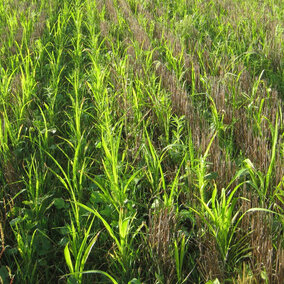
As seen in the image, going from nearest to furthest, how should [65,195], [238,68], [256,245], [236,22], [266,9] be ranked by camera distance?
1. [256,245]
2. [65,195]
3. [238,68]
4. [236,22]
5. [266,9]

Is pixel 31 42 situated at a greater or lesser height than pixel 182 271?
greater

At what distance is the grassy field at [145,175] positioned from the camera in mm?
1301

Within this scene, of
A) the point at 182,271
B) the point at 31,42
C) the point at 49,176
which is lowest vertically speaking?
the point at 182,271

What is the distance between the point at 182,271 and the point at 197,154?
650 millimetres

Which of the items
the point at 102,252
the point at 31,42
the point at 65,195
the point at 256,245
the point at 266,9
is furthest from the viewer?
the point at 266,9

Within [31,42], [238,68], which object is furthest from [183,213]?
[31,42]

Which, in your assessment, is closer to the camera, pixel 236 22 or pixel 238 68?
pixel 238 68

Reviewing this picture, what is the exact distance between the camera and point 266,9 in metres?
4.74

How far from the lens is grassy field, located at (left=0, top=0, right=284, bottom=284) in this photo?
130 centimetres

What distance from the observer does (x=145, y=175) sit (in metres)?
1.77

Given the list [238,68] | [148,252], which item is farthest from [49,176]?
[238,68]

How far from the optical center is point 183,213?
1.47 metres

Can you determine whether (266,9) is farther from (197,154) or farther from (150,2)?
(197,154)

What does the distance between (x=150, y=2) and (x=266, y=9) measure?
4.85 feet
